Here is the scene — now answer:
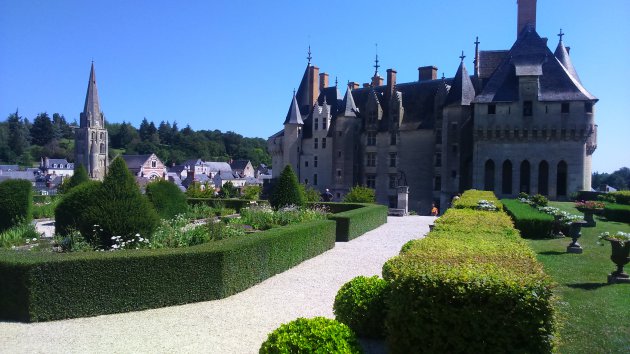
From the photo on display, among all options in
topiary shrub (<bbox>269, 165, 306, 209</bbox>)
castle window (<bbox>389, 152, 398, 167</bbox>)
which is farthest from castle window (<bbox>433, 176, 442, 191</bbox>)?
topiary shrub (<bbox>269, 165, 306, 209</bbox>)

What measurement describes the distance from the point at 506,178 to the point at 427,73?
15.8 meters

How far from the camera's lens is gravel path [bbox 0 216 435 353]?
730 centimetres

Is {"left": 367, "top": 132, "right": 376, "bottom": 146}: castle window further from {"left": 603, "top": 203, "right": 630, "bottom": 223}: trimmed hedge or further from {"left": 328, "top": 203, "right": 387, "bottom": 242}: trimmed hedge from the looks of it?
{"left": 603, "top": 203, "right": 630, "bottom": 223}: trimmed hedge

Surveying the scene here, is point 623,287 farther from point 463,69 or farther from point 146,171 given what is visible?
point 146,171

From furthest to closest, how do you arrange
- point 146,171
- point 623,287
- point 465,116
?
point 146,171 → point 465,116 → point 623,287

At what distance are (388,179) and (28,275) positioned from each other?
40596 mm

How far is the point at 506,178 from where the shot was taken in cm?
3853

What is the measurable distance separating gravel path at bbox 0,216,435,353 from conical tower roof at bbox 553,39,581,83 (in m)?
35.6

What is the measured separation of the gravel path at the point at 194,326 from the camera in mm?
7297

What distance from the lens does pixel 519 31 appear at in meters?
41.7

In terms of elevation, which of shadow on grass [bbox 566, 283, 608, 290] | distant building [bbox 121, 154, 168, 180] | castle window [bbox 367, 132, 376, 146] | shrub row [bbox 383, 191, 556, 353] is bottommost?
shadow on grass [bbox 566, 283, 608, 290]

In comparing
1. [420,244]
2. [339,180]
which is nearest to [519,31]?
[339,180]

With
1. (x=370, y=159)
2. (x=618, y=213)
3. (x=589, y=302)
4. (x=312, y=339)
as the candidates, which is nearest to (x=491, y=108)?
(x=370, y=159)

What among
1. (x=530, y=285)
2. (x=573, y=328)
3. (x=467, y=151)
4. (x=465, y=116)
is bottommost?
(x=573, y=328)
